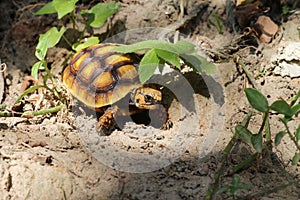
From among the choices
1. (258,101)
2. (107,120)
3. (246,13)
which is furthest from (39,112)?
(246,13)

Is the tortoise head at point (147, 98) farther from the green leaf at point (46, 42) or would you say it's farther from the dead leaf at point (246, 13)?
the dead leaf at point (246, 13)

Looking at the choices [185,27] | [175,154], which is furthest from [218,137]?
[185,27]

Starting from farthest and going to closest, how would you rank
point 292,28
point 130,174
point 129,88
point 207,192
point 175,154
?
point 292,28 < point 129,88 < point 175,154 < point 130,174 < point 207,192

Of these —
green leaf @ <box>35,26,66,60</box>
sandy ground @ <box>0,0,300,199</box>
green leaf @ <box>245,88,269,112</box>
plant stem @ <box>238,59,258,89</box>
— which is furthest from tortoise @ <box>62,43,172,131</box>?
green leaf @ <box>245,88,269,112</box>

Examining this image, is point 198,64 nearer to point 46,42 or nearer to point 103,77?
point 103,77

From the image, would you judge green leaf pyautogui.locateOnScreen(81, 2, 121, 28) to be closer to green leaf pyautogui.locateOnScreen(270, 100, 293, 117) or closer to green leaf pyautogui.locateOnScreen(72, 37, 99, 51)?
green leaf pyautogui.locateOnScreen(72, 37, 99, 51)

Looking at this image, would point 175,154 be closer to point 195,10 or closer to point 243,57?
point 243,57

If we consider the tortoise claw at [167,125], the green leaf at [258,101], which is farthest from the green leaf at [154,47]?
the green leaf at [258,101]
